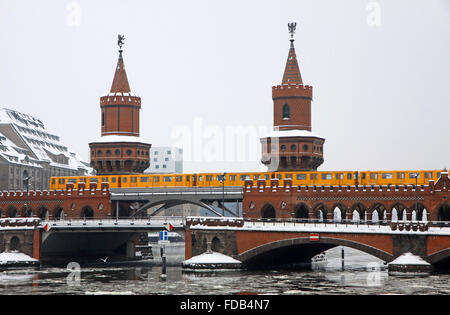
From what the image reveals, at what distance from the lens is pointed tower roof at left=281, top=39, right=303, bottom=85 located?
12325cm

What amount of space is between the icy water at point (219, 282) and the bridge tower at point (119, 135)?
81.8 feet

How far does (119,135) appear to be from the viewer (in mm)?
130125

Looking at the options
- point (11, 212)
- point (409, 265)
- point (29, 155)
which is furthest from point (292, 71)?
point (29, 155)

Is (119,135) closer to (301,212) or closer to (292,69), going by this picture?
(292,69)

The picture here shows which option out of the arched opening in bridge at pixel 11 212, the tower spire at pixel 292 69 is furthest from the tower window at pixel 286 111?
the arched opening in bridge at pixel 11 212

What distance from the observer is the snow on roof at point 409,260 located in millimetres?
86875

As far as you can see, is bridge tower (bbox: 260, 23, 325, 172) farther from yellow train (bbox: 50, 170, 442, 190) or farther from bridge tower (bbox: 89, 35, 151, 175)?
bridge tower (bbox: 89, 35, 151, 175)

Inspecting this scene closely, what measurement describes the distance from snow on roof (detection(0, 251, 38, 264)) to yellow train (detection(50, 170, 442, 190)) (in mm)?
16461

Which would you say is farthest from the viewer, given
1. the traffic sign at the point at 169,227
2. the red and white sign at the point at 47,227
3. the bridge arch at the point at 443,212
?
the red and white sign at the point at 47,227

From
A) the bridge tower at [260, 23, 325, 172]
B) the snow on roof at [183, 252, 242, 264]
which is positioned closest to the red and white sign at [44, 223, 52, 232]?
the snow on roof at [183, 252, 242, 264]

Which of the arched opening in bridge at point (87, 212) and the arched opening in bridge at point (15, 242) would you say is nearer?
the arched opening in bridge at point (15, 242)

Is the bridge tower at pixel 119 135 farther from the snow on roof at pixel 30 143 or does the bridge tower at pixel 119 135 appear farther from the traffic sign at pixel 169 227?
the snow on roof at pixel 30 143

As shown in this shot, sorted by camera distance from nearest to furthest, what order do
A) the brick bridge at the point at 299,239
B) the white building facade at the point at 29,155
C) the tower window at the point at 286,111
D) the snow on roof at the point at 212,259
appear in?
the brick bridge at the point at 299,239 → the snow on roof at the point at 212,259 → the tower window at the point at 286,111 → the white building facade at the point at 29,155
